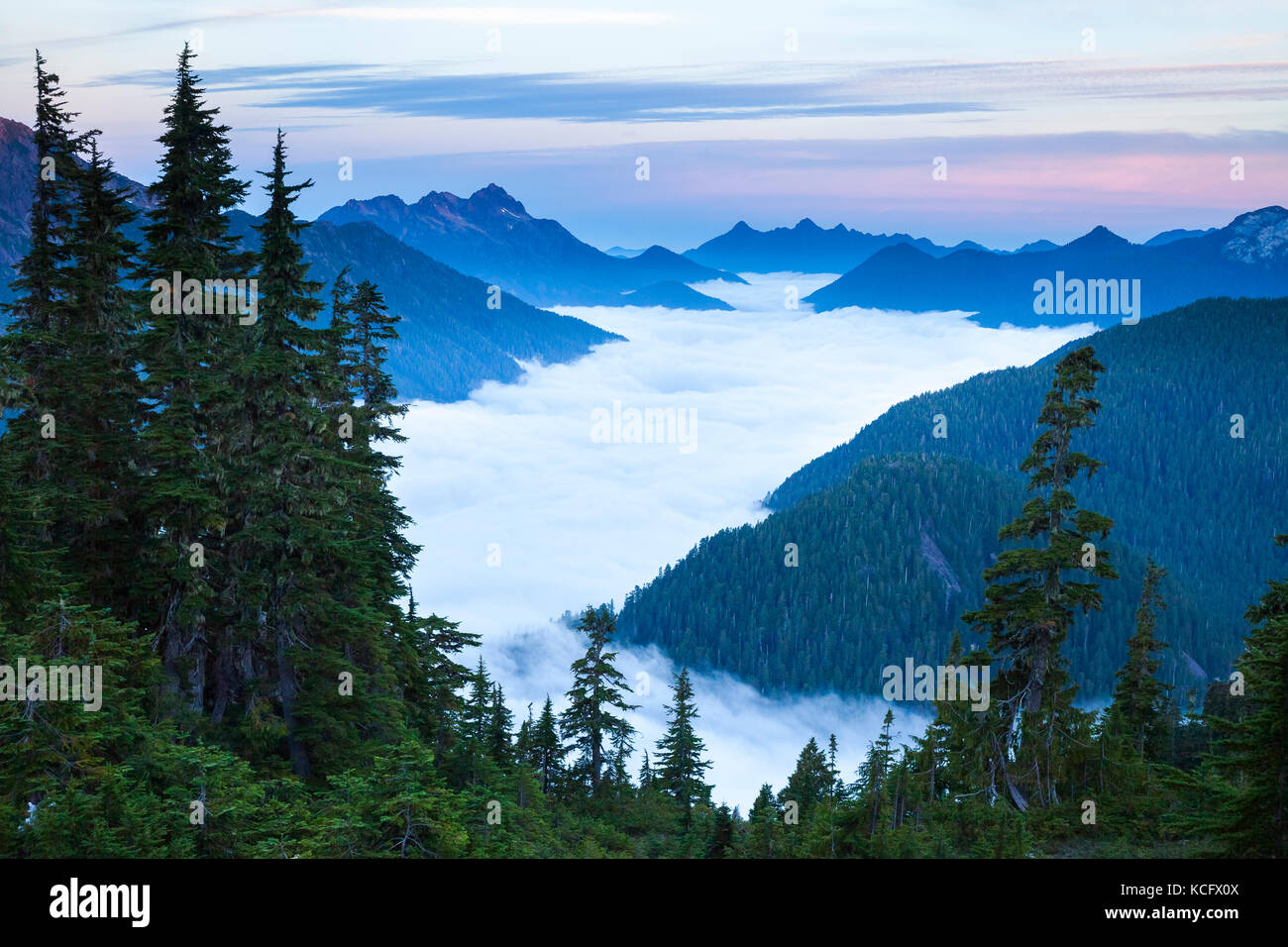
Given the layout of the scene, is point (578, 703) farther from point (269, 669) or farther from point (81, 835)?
point (81, 835)

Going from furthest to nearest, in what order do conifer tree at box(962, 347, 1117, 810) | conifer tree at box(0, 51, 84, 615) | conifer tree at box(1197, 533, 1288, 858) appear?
conifer tree at box(962, 347, 1117, 810)
conifer tree at box(0, 51, 84, 615)
conifer tree at box(1197, 533, 1288, 858)

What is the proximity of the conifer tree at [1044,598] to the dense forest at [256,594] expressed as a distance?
108 millimetres

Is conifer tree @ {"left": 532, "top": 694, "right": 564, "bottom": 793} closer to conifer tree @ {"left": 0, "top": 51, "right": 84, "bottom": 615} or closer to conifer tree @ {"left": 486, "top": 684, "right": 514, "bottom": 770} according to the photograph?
conifer tree @ {"left": 486, "top": 684, "right": 514, "bottom": 770}

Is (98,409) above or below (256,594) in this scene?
above

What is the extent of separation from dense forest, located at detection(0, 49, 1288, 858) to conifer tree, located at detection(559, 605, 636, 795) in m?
13.2

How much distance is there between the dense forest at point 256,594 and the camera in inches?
756

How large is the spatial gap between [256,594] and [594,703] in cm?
2637

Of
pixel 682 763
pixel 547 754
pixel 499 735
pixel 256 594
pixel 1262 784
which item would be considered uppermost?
pixel 256 594

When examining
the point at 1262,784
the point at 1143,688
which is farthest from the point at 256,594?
the point at 1143,688

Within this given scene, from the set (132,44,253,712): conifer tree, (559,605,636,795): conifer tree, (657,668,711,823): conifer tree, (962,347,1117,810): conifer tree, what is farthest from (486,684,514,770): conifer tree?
(962,347,1117,810): conifer tree

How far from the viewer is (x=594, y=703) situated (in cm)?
4881

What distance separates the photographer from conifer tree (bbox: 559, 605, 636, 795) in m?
48.7

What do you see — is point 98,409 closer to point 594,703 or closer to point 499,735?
point 499,735
